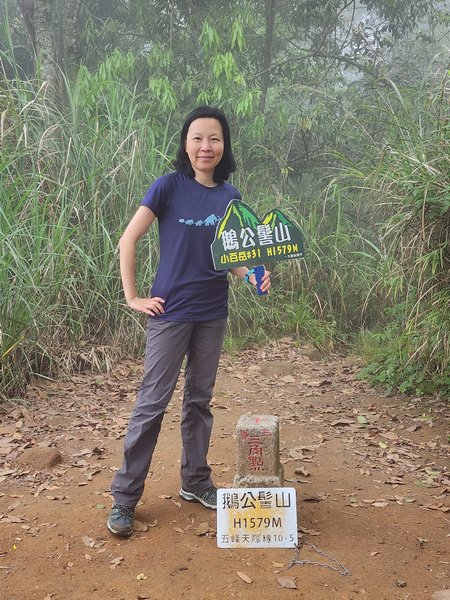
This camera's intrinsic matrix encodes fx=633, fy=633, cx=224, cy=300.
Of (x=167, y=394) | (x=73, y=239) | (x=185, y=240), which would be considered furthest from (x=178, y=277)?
(x=73, y=239)

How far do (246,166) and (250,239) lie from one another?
17.0 ft

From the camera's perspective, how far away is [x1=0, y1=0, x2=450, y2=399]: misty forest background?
411 centimetres

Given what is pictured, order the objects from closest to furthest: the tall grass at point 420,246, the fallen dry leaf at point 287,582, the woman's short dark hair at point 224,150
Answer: the fallen dry leaf at point 287,582 → the woman's short dark hair at point 224,150 → the tall grass at point 420,246

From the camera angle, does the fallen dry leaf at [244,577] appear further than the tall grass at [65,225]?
No

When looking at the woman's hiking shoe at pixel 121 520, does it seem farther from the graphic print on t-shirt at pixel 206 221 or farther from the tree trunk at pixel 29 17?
the tree trunk at pixel 29 17

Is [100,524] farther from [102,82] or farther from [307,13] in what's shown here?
[307,13]

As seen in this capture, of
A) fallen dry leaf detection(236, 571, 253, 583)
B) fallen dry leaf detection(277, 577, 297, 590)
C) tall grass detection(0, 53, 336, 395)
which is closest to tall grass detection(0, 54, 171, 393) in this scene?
tall grass detection(0, 53, 336, 395)

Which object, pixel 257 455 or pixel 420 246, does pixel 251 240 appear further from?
pixel 420 246

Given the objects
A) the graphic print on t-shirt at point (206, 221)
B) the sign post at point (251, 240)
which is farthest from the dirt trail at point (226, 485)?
the graphic print on t-shirt at point (206, 221)

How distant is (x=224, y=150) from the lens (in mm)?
2537

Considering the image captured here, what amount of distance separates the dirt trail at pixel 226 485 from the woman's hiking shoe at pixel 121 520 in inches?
1.8

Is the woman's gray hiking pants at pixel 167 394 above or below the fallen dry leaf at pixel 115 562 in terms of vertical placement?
above

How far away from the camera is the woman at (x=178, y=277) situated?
7.95 feet

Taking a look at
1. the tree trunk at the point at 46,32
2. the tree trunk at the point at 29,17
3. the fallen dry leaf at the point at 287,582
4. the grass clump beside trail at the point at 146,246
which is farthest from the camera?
the tree trunk at the point at 29,17
